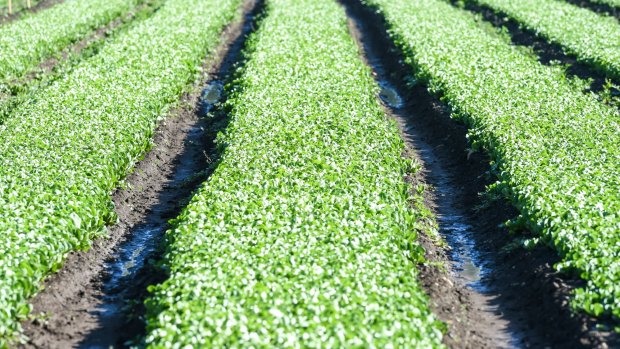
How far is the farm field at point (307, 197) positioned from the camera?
456 inches

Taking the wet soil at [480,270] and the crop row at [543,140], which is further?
the crop row at [543,140]

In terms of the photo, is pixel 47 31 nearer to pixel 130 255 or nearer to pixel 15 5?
pixel 15 5

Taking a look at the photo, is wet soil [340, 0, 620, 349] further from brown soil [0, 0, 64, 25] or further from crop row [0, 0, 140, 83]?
brown soil [0, 0, 64, 25]

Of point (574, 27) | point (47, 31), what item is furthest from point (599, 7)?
point (47, 31)

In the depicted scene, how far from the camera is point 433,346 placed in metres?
10.6

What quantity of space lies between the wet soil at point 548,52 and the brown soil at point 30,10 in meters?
21.0

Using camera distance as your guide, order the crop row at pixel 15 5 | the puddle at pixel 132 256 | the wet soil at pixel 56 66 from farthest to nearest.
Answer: the crop row at pixel 15 5, the wet soil at pixel 56 66, the puddle at pixel 132 256

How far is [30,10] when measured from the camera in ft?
126

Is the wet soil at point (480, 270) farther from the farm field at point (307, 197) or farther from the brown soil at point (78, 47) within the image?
the brown soil at point (78, 47)

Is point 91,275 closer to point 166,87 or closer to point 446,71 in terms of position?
point 166,87

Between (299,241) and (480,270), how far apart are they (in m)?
3.76

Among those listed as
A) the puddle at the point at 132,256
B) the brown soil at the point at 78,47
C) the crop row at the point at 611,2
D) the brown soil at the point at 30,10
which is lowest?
the brown soil at the point at 30,10

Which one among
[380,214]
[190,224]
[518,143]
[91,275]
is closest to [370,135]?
[518,143]

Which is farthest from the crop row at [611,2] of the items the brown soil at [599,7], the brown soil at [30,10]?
the brown soil at [30,10]
